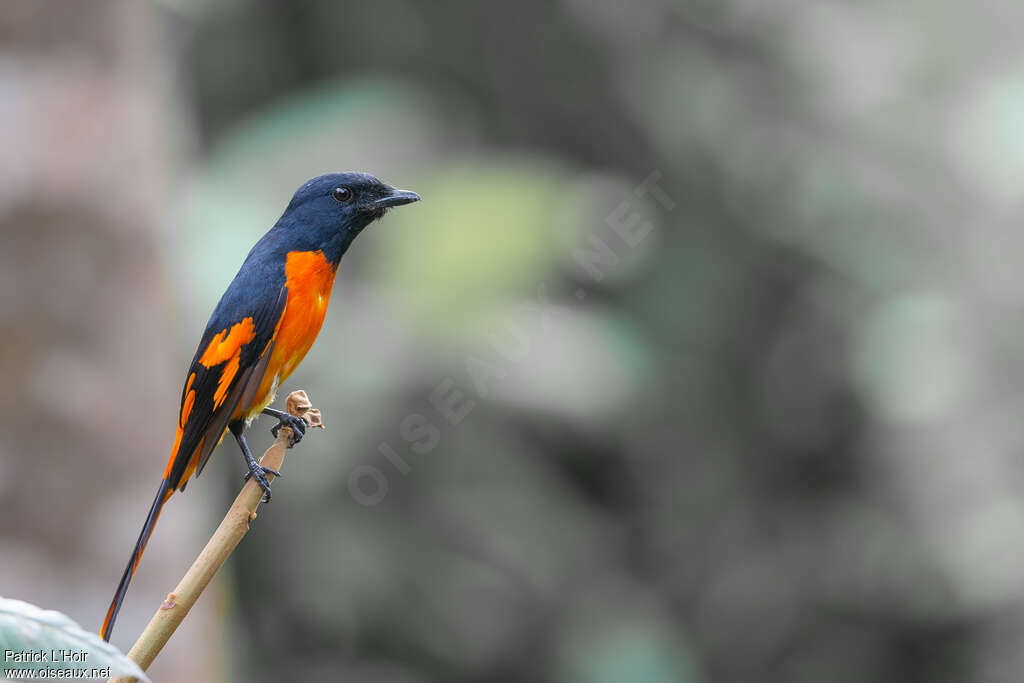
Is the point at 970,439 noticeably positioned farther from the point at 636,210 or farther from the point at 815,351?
the point at 636,210

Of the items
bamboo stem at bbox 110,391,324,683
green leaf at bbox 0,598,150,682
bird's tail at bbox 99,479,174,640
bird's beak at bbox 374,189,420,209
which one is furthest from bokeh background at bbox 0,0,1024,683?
green leaf at bbox 0,598,150,682

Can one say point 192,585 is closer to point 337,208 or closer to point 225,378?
point 225,378

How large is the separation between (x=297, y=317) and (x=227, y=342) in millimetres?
147

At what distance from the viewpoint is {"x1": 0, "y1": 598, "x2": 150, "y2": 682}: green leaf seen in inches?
37.5

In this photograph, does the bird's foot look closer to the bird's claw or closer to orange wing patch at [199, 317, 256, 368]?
the bird's claw

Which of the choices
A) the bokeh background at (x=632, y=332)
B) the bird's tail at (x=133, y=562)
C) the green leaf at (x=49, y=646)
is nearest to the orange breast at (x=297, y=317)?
the bird's tail at (x=133, y=562)

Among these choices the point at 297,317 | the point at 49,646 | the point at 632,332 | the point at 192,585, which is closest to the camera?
the point at 49,646

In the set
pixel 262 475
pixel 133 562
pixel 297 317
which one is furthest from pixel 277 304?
pixel 133 562

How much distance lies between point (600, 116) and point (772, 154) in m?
1.34

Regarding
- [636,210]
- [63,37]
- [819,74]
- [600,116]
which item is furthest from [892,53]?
[63,37]

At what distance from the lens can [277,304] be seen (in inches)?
71.6

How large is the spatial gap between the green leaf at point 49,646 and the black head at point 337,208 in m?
0.94

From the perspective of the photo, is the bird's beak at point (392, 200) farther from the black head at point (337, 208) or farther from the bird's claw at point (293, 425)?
the bird's claw at point (293, 425)

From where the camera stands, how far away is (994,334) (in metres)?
6.15
